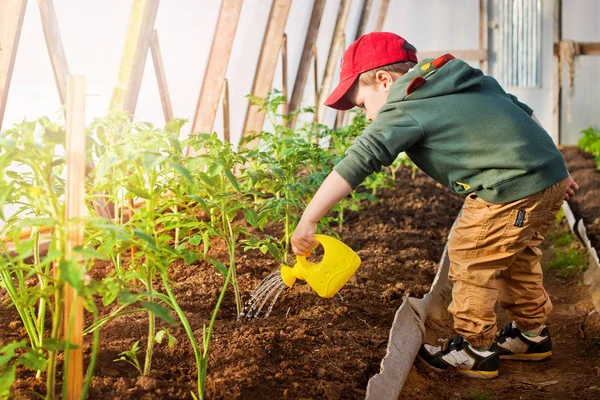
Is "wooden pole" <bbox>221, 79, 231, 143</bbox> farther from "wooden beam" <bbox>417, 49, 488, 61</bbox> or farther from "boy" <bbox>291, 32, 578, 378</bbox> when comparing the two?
"wooden beam" <bbox>417, 49, 488, 61</bbox>

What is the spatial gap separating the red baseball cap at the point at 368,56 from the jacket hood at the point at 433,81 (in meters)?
0.11

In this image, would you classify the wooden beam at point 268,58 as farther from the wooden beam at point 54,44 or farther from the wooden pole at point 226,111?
the wooden beam at point 54,44

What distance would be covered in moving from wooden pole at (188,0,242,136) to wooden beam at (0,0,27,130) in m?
2.05

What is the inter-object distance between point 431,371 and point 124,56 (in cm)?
237

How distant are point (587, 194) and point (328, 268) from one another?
4.23 meters

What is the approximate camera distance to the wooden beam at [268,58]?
5.95 m

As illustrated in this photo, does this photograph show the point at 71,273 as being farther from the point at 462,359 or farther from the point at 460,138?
the point at 462,359

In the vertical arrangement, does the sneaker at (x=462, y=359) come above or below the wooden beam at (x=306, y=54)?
below

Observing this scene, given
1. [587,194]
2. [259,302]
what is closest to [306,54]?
[587,194]

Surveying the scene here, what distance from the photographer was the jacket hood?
2.50 meters

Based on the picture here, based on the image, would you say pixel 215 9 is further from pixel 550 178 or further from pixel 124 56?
pixel 550 178

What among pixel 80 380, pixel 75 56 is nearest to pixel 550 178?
pixel 80 380

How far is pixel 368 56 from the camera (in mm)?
2619

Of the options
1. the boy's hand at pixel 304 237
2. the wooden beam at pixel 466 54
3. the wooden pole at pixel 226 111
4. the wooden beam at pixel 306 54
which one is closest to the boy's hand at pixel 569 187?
the boy's hand at pixel 304 237
